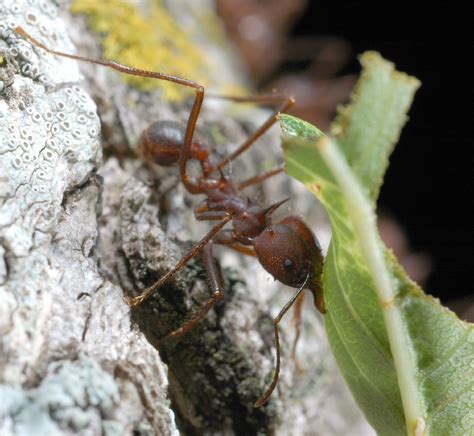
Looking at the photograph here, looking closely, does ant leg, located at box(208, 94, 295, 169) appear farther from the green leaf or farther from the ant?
the green leaf

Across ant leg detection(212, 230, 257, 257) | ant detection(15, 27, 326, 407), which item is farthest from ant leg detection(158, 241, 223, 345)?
ant leg detection(212, 230, 257, 257)

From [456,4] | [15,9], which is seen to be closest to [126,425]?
[15,9]

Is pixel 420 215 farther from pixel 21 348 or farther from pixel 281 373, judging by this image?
pixel 21 348

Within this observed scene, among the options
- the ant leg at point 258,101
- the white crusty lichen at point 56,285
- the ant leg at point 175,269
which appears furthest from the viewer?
the ant leg at point 258,101

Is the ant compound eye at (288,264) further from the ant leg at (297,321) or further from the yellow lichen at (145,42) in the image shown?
the yellow lichen at (145,42)

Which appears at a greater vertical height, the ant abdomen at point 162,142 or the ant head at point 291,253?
the ant abdomen at point 162,142

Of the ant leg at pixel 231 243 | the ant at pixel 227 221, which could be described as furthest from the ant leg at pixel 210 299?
the ant leg at pixel 231 243

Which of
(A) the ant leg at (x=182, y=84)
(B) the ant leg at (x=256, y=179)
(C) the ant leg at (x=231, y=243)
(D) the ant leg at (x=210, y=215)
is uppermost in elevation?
(A) the ant leg at (x=182, y=84)
